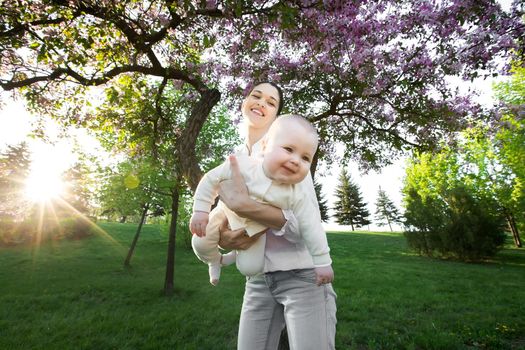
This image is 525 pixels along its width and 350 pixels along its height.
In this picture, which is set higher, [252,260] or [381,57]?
[381,57]

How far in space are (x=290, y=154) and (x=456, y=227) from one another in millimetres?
22146

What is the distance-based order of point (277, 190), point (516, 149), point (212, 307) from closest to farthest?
point (277, 190), point (212, 307), point (516, 149)

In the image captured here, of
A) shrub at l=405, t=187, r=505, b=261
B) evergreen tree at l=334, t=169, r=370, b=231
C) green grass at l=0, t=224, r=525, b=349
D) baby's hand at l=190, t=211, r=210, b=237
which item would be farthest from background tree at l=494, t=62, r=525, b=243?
evergreen tree at l=334, t=169, r=370, b=231

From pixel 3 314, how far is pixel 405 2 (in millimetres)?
13183

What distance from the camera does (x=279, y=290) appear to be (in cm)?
234

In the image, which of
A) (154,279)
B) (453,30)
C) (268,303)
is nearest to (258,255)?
(268,303)

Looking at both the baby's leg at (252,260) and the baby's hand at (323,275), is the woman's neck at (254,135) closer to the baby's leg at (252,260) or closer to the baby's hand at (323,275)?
the baby's leg at (252,260)

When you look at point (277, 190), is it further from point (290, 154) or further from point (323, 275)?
point (323, 275)

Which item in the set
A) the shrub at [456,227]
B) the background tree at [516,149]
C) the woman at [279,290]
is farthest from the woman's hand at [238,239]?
the background tree at [516,149]

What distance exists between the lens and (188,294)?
10977 millimetres

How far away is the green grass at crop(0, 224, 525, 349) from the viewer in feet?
20.9

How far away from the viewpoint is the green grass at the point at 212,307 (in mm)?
6383

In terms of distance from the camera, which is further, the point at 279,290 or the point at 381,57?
the point at 381,57

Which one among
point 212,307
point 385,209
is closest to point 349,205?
point 385,209
